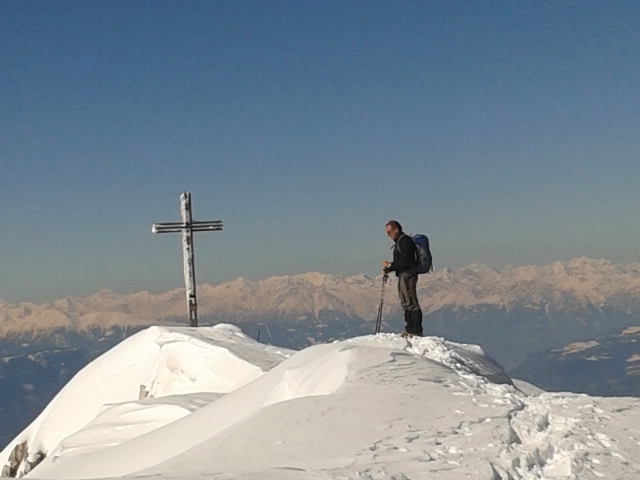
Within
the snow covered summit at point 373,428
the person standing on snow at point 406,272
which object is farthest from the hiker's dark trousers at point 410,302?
the snow covered summit at point 373,428

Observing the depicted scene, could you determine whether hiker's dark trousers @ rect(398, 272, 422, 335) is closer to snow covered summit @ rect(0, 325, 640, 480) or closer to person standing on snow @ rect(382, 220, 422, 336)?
person standing on snow @ rect(382, 220, 422, 336)

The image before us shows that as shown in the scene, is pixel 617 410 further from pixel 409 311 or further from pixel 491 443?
pixel 409 311

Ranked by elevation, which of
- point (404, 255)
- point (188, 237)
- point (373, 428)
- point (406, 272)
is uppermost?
point (188, 237)

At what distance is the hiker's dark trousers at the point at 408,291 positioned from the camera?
13.9m

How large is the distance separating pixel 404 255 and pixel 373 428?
6.61m

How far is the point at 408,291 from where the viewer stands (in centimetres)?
1391

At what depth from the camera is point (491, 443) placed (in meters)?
6.94

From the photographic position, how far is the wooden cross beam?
69.2 feet

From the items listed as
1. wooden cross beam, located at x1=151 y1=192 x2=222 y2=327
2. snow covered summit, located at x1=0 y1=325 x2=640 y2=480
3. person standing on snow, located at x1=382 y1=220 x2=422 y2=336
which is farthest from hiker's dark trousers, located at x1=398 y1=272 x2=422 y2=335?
wooden cross beam, located at x1=151 y1=192 x2=222 y2=327

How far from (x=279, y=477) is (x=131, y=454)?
4264mm

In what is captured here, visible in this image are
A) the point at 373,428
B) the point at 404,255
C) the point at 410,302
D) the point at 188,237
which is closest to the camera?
the point at 373,428

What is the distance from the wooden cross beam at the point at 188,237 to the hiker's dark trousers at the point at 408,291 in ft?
28.4

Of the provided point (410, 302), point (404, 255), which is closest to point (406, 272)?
point (404, 255)

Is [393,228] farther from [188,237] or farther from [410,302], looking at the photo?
[188,237]
